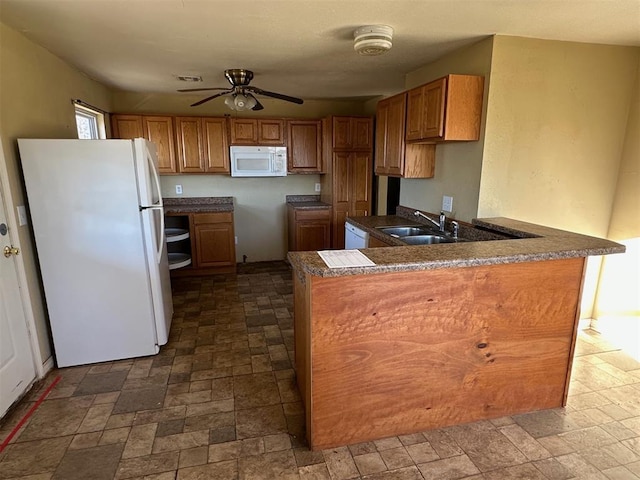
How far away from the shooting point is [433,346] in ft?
6.24

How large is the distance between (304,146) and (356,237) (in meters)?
2.10

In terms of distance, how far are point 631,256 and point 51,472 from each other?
4.14 m

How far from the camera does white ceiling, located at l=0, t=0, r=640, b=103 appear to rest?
200cm

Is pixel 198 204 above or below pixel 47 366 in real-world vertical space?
above

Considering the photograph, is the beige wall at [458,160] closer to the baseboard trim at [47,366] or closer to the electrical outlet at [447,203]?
the electrical outlet at [447,203]

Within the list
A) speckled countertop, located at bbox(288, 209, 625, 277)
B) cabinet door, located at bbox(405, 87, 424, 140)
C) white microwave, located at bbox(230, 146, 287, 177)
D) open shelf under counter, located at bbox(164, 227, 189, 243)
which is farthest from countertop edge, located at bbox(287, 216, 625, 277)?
white microwave, located at bbox(230, 146, 287, 177)

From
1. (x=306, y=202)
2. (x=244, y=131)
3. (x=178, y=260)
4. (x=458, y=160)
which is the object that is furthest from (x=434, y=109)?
(x=178, y=260)

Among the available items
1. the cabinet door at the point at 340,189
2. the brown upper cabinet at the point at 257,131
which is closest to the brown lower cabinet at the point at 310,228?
the cabinet door at the point at 340,189

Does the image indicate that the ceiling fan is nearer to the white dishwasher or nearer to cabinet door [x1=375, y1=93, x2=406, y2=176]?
cabinet door [x1=375, y1=93, x2=406, y2=176]

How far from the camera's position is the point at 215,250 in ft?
15.5

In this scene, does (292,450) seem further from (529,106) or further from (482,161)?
(529,106)

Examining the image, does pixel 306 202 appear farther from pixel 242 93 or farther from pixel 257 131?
pixel 242 93

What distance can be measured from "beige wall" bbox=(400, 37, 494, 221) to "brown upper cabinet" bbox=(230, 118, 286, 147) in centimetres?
200

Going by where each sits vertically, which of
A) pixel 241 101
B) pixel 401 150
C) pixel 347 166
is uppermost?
pixel 241 101
